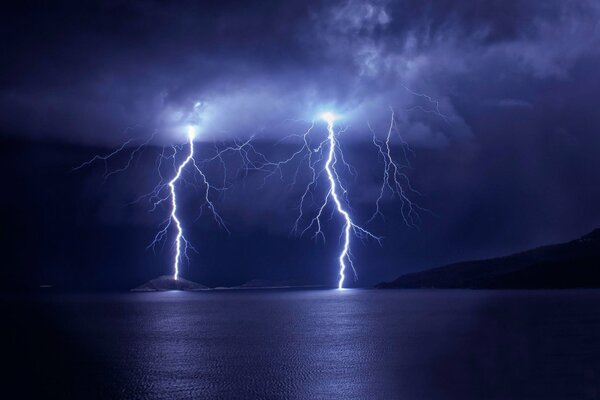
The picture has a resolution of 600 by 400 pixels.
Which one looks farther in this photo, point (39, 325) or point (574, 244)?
point (574, 244)

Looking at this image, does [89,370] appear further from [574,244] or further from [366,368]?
[574,244]

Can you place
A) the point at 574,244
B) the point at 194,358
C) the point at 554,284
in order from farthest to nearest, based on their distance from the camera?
the point at 574,244 → the point at 554,284 → the point at 194,358

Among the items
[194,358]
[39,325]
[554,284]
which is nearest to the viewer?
[194,358]

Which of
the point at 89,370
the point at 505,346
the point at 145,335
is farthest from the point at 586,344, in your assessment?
the point at 145,335

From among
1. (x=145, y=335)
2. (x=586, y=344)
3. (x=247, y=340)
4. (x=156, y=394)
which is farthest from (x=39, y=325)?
(x=586, y=344)

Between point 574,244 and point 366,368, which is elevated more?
point 574,244

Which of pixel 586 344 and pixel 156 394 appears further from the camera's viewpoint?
pixel 586 344

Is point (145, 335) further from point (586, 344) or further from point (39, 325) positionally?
point (586, 344)

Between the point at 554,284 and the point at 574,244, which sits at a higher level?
the point at 574,244

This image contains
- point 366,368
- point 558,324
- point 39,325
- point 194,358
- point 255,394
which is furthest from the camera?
point 39,325
